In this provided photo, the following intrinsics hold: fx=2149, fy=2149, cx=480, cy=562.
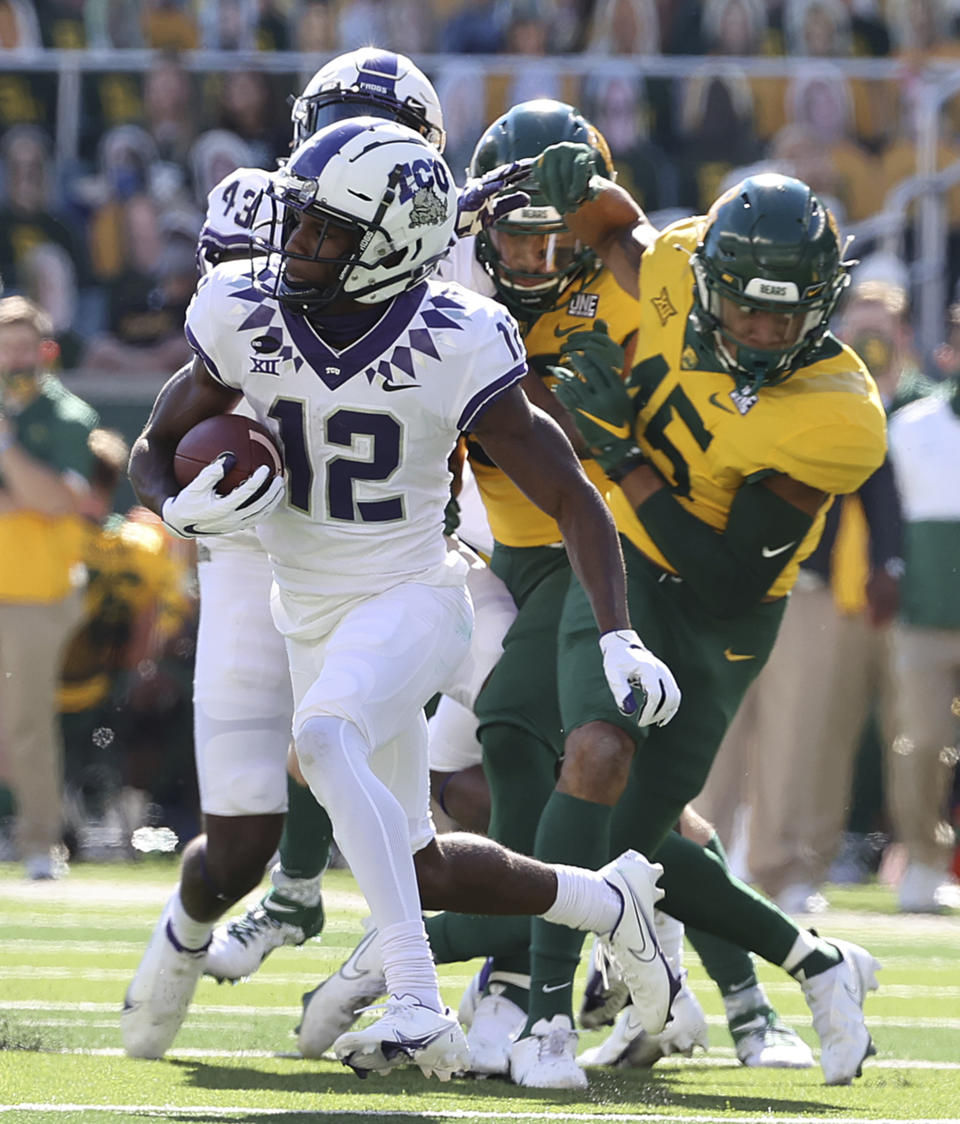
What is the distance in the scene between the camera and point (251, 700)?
479 centimetres

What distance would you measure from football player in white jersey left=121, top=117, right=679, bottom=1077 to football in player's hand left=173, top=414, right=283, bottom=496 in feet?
0.12

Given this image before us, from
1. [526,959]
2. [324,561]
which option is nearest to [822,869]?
[526,959]

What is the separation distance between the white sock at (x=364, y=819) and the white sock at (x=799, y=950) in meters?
1.24

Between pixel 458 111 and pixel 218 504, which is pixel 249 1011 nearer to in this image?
pixel 218 504

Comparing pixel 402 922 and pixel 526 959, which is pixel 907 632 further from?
pixel 402 922

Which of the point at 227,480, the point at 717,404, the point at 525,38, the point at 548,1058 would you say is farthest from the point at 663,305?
the point at 525,38

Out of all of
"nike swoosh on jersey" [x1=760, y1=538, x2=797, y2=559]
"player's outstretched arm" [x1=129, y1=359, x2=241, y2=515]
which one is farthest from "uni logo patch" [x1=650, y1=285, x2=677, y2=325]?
"player's outstretched arm" [x1=129, y1=359, x2=241, y2=515]

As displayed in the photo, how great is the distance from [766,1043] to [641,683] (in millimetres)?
1384

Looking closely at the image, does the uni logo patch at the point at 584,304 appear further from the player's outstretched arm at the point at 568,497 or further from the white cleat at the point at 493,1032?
the white cleat at the point at 493,1032

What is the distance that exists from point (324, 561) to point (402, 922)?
2.36 feet

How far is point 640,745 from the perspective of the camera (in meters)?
4.57

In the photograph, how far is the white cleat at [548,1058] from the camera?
13.9 feet

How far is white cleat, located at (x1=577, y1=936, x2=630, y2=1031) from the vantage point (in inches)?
177

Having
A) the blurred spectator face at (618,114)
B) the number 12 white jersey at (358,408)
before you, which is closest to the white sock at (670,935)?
the number 12 white jersey at (358,408)
